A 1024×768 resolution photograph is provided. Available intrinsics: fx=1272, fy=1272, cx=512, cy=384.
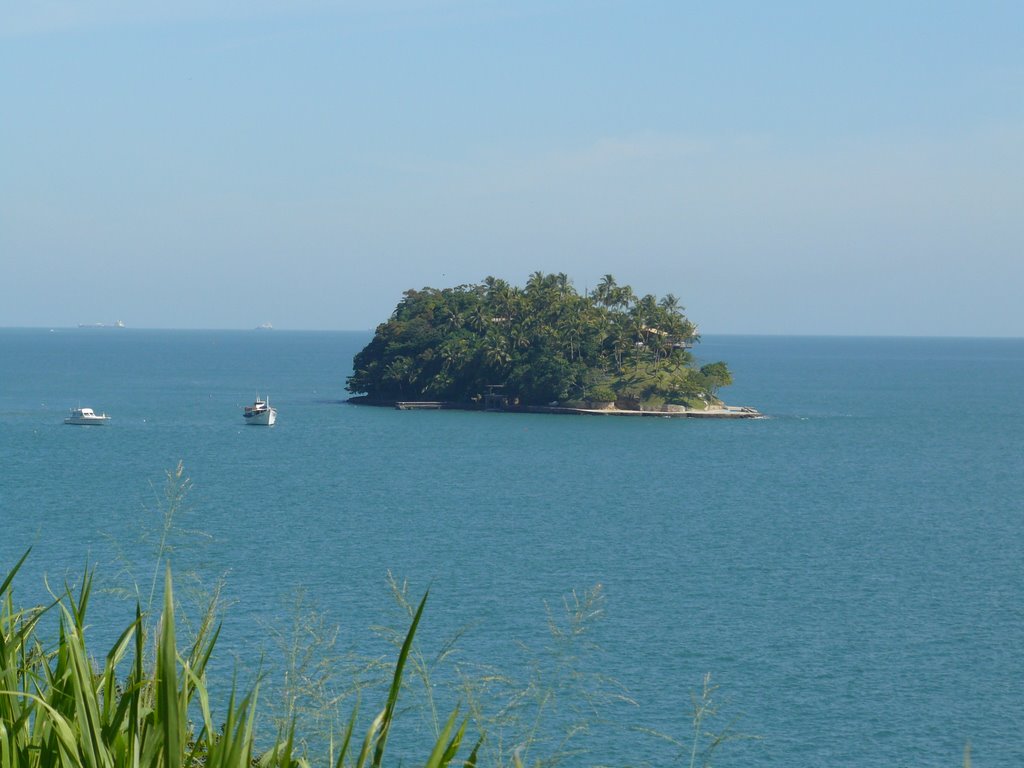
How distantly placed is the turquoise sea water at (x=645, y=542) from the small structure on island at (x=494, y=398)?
4.69 metres

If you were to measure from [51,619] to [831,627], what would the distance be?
19.0 metres

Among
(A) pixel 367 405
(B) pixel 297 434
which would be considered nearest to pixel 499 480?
(B) pixel 297 434

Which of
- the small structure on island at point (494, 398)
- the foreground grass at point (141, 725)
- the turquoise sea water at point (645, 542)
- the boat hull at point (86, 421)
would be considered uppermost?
the foreground grass at point (141, 725)

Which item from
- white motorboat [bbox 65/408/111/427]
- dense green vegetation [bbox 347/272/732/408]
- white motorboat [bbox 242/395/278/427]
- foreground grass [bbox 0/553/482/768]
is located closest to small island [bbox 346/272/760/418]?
dense green vegetation [bbox 347/272/732/408]

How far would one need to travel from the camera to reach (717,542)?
45688 millimetres

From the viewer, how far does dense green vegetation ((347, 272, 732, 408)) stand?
99.6 metres

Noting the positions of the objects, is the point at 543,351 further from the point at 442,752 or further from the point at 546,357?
the point at 442,752

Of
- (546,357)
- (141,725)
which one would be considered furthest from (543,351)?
(141,725)

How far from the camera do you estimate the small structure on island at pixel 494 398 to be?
4038 inches

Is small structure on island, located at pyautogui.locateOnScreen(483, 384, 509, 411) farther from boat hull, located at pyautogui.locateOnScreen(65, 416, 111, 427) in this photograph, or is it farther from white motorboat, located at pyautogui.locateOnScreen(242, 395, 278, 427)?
boat hull, located at pyautogui.locateOnScreen(65, 416, 111, 427)

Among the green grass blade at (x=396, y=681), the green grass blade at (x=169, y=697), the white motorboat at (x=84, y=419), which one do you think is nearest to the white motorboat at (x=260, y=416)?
the white motorboat at (x=84, y=419)

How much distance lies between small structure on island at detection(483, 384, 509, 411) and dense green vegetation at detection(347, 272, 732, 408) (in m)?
0.36

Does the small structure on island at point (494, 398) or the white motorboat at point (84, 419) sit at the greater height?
the small structure on island at point (494, 398)

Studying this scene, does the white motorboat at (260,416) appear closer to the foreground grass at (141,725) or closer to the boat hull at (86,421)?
the boat hull at (86,421)
